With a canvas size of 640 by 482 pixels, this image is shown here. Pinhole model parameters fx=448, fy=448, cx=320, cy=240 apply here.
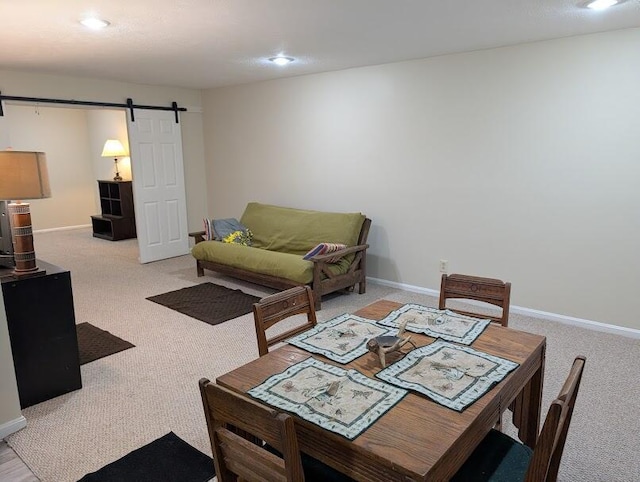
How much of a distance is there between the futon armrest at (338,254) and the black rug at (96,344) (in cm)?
169

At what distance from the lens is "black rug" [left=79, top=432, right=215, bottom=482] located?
2.04 metres

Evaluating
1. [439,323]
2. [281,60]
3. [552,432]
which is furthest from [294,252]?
[552,432]

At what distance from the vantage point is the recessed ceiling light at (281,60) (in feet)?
13.6

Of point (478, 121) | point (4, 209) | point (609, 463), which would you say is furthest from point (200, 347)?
point (478, 121)

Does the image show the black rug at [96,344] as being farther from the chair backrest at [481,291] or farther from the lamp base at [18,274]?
the chair backrest at [481,291]

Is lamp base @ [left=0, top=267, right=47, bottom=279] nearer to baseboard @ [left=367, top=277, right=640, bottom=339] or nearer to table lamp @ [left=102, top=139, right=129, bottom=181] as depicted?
baseboard @ [left=367, top=277, right=640, bottom=339]

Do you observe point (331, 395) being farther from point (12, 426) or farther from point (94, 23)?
point (94, 23)

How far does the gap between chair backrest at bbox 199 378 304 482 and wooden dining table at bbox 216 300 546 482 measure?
135 mm

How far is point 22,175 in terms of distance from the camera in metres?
2.38

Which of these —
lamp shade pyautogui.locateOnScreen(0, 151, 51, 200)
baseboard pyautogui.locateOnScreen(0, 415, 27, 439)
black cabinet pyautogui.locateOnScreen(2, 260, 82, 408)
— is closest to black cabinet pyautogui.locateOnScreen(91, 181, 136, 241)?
black cabinet pyautogui.locateOnScreen(2, 260, 82, 408)

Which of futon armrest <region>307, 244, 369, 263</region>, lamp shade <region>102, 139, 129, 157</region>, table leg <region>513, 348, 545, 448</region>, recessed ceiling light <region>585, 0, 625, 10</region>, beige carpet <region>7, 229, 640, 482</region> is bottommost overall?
beige carpet <region>7, 229, 640, 482</region>

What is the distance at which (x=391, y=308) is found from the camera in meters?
2.14

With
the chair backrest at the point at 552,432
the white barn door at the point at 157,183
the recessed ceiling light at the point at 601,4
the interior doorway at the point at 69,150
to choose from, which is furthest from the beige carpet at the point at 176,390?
the interior doorway at the point at 69,150

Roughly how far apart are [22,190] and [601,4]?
136 inches
